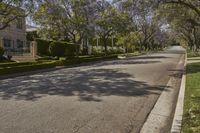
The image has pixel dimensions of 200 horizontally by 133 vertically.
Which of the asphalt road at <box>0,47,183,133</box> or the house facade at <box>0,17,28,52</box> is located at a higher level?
the house facade at <box>0,17,28,52</box>

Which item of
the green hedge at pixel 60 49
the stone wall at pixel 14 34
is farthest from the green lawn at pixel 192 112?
the stone wall at pixel 14 34

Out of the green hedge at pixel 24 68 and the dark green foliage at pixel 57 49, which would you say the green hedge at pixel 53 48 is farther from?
the green hedge at pixel 24 68

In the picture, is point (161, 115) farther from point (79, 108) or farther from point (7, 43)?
point (7, 43)

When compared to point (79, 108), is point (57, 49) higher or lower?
higher

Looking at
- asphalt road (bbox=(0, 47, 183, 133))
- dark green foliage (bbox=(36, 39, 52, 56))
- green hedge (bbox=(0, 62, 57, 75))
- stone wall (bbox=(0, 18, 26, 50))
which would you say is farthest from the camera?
stone wall (bbox=(0, 18, 26, 50))

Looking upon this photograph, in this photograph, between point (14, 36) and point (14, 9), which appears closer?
point (14, 9)

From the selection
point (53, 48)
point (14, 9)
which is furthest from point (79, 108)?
point (53, 48)

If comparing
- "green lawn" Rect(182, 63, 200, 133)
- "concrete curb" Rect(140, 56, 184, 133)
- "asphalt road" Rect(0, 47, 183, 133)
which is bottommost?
"concrete curb" Rect(140, 56, 184, 133)

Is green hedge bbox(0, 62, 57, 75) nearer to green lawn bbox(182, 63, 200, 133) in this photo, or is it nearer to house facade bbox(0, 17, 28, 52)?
green lawn bbox(182, 63, 200, 133)

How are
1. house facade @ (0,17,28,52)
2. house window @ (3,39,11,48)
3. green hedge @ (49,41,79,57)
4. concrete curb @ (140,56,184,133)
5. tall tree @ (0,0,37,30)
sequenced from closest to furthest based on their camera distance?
concrete curb @ (140,56,184,133) < tall tree @ (0,0,37,30) < green hedge @ (49,41,79,57) < house facade @ (0,17,28,52) < house window @ (3,39,11,48)

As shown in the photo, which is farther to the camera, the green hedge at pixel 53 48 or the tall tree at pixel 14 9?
the green hedge at pixel 53 48

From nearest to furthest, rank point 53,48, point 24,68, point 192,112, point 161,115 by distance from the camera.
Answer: point 192,112, point 161,115, point 24,68, point 53,48

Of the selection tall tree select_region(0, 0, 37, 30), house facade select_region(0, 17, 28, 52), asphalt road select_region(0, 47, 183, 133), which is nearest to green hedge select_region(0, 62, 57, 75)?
tall tree select_region(0, 0, 37, 30)

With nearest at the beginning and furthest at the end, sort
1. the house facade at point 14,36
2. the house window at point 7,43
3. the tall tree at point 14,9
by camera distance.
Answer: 1. the tall tree at point 14,9
2. the house facade at point 14,36
3. the house window at point 7,43
